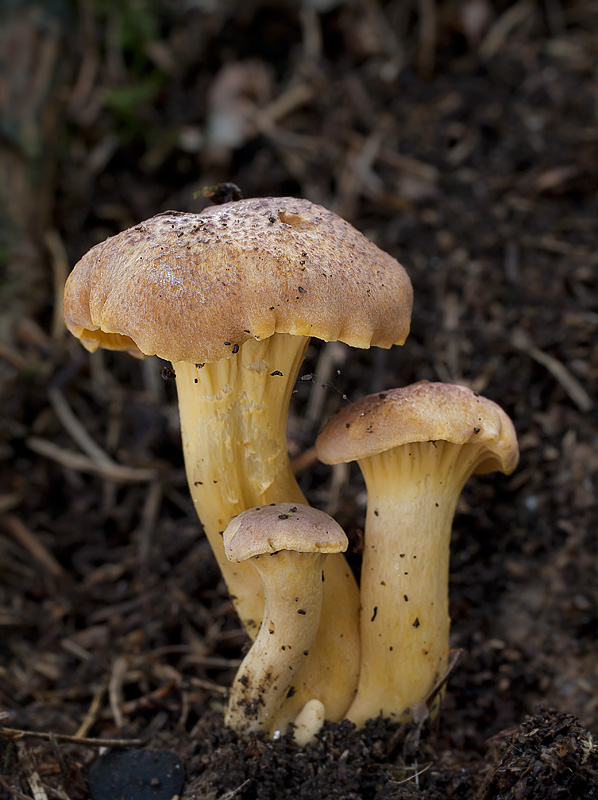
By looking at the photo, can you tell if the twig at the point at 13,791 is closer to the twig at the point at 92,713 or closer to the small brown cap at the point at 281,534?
the twig at the point at 92,713

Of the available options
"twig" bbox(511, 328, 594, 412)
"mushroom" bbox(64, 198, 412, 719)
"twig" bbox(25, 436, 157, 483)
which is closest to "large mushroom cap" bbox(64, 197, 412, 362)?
"mushroom" bbox(64, 198, 412, 719)

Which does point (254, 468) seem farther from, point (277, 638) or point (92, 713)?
point (92, 713)

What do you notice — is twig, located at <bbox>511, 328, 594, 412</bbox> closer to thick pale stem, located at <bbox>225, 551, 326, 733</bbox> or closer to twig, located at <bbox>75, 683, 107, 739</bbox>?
thick pale stem, located at <bbox>225, 551, 326, 733</bbox>

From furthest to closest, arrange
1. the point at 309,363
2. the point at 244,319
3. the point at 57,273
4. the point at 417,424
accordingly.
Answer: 1. the point at 57,273
2. the point at 309,363
3. the point at 417,424
4. the point at 244,319

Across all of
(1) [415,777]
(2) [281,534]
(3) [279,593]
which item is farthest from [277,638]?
(1) [415,777]

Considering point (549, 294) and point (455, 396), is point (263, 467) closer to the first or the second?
point (455, 396)
